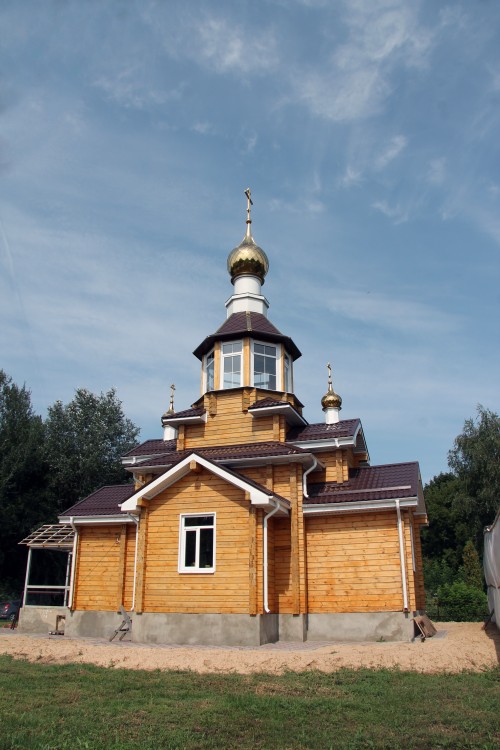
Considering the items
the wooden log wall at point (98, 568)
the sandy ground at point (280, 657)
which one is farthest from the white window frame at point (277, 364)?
the sandy ground at point (280, 657)

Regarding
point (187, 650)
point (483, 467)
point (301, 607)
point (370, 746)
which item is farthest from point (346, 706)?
point (483, 467)

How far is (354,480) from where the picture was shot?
16766 millimetres

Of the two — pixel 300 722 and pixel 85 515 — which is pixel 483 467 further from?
pixel 300 722

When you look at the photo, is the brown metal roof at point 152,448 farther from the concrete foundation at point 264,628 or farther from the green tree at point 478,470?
the green tree at point 478,470

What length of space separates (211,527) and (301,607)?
2887mm

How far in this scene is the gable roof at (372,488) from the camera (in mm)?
14922

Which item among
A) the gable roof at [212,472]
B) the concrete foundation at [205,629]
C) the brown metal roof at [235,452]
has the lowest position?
the concrete foundation at [205,629]

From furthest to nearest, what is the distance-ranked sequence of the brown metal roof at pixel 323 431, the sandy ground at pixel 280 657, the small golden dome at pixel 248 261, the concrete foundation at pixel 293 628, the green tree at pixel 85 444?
the green tree at pixel 85 444 → the small golden dome at pixel 248 261 → the brown metal roof at pixel 323 431 → the concrete foundation at pixel 293 628 → the sandy ground at pixel 280 657

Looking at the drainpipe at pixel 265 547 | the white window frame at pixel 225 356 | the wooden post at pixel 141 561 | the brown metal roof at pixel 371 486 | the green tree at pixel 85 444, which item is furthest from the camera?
the green tree at pixel 85 444

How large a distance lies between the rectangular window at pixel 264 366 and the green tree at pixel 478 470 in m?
18.5

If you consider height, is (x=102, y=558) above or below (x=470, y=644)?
above

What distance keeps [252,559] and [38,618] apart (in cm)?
822

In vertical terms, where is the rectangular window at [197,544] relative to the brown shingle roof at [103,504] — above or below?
below

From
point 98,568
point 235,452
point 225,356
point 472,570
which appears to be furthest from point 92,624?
point 472,570
